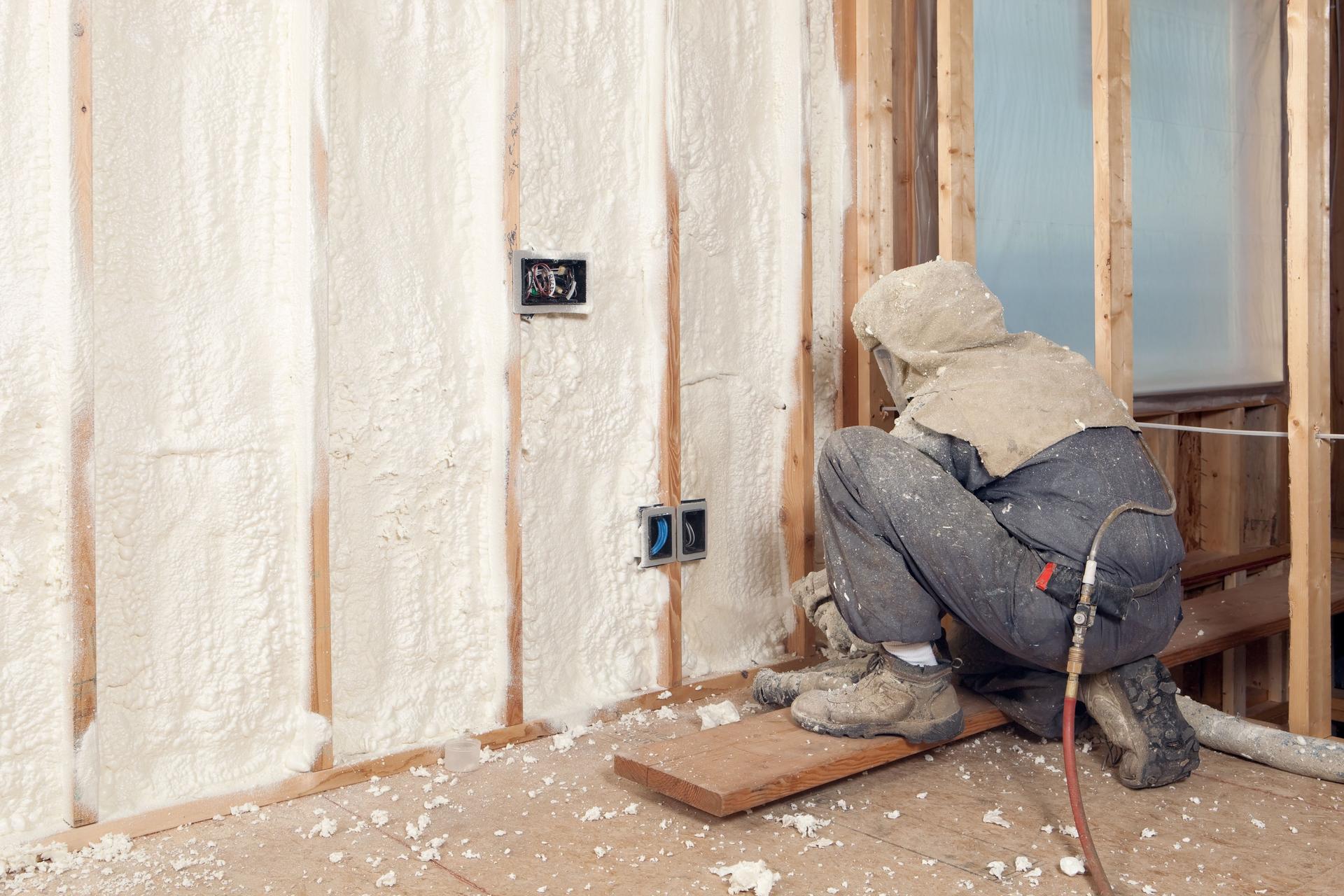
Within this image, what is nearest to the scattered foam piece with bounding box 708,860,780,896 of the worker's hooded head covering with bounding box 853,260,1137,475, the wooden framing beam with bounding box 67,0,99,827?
the worker's hooded head covering with bounding box 853,260,1137,475

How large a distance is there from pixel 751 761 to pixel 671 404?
94cm

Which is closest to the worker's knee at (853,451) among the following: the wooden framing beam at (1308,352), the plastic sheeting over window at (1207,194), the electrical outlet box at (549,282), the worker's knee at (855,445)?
the worker's knee at (855,445)

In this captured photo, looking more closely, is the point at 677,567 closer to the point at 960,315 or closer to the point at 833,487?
the point at 833,487

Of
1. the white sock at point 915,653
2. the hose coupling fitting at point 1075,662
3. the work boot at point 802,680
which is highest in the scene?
the hose coupling fitting at point 1075,662

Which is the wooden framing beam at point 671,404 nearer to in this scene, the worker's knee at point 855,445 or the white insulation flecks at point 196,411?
the worker's knee at point 855,445

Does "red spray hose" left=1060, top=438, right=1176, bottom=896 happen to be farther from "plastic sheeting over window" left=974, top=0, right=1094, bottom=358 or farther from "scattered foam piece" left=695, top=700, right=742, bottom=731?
"plastic sheeting over window" left=974, top=0, right=1094, bottom=358

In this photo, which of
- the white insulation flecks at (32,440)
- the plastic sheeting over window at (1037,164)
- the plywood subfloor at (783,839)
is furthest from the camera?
the plastic sheeting over window at (1037,164)

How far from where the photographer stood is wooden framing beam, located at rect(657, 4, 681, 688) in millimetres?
2736

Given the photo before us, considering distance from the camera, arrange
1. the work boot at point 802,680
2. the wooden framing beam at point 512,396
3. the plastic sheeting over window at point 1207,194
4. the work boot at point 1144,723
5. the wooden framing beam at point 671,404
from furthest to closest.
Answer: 1. the plastic sheeting over window at point 1207,194
2. the wooden framing beam at point 671,404
3. the work boot at point 802,680
4. the wooden framing beam at point 512,396
5. the work boot at point 1144,723

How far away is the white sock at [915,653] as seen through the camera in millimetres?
2262

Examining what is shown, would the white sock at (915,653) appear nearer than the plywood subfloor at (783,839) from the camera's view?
No

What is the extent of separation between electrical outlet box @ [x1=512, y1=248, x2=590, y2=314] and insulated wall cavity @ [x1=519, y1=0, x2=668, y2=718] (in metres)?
0.03

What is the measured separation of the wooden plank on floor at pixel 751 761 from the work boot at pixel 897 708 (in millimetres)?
22

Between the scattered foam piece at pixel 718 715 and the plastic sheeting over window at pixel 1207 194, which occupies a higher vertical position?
the plastic sheeting over window at pixel 1207 194
